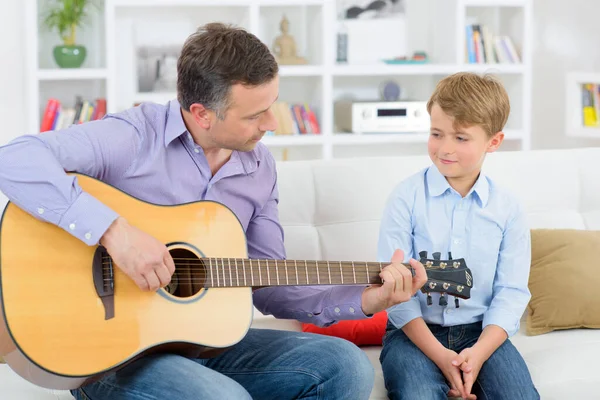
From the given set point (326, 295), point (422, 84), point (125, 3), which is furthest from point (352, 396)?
point (422, 84)

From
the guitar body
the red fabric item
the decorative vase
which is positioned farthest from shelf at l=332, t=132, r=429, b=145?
the guitar body

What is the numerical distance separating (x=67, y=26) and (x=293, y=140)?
1.31 metres

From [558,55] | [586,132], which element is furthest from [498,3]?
[586,132]

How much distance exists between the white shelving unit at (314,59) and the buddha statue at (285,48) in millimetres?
76

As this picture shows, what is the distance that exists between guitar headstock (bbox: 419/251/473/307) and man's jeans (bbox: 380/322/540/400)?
0.67 ft

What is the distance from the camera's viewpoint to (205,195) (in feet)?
6.41

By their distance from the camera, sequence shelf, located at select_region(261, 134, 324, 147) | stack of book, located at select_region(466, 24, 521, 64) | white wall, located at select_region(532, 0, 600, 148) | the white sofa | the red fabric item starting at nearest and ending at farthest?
the white sofa, the red fabric item, shelf, located at select_region(261, 134, 324, 147), stack of book, located at select_region(466, 24, 521, 64), white wall, located at select_region(532, 0, 600, 148)

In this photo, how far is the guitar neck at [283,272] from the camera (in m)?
1.81

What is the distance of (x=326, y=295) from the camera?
2.00 meters

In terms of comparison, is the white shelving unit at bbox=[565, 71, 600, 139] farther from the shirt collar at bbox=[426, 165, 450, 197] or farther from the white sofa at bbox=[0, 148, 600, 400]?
the shirt collar at bbox=[426, 165, 450, 197]

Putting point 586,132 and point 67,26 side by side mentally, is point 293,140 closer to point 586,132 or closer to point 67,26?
point 67,26

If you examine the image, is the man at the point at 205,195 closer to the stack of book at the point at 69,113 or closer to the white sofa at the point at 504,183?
the white sofa at the point at 504,183

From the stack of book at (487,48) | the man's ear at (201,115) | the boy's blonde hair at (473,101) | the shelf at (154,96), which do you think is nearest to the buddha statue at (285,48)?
the shelf at (154,96)

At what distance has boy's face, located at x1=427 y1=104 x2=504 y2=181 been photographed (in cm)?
212
